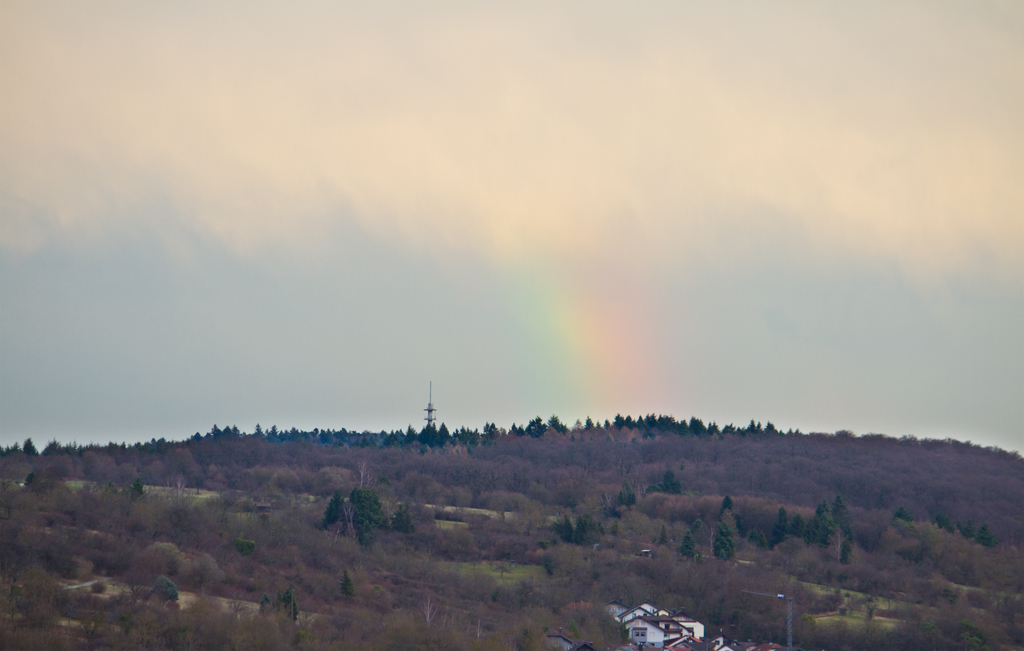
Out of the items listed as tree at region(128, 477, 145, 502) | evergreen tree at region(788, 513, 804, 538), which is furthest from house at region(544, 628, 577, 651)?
evergreen tree at region(788, 513, 804, 538)

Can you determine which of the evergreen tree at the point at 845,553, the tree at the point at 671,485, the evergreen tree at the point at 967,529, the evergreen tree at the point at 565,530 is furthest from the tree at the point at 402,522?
the evergreen tree at the point at 967,529

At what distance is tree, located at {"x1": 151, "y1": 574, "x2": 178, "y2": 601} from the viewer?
64.1 meters

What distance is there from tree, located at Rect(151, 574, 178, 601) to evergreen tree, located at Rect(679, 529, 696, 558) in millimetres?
54482

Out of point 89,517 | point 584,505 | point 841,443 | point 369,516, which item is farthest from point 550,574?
point 841,443

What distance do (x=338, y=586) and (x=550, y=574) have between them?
25556 millimetres

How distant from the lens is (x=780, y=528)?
11444cm

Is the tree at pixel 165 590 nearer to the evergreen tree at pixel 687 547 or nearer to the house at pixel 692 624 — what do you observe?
the house at pixel 692 624

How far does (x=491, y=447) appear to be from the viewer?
16700 centimetres

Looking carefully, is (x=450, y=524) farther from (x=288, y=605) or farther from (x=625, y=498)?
(x=288, y=605)

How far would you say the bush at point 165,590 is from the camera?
64125mm

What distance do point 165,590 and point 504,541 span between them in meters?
48.6

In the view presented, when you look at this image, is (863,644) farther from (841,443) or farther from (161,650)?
(841,443)

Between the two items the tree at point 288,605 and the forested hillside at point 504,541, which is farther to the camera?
the forested hillside at point 504,541

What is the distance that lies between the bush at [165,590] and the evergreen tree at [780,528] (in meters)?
70.9
